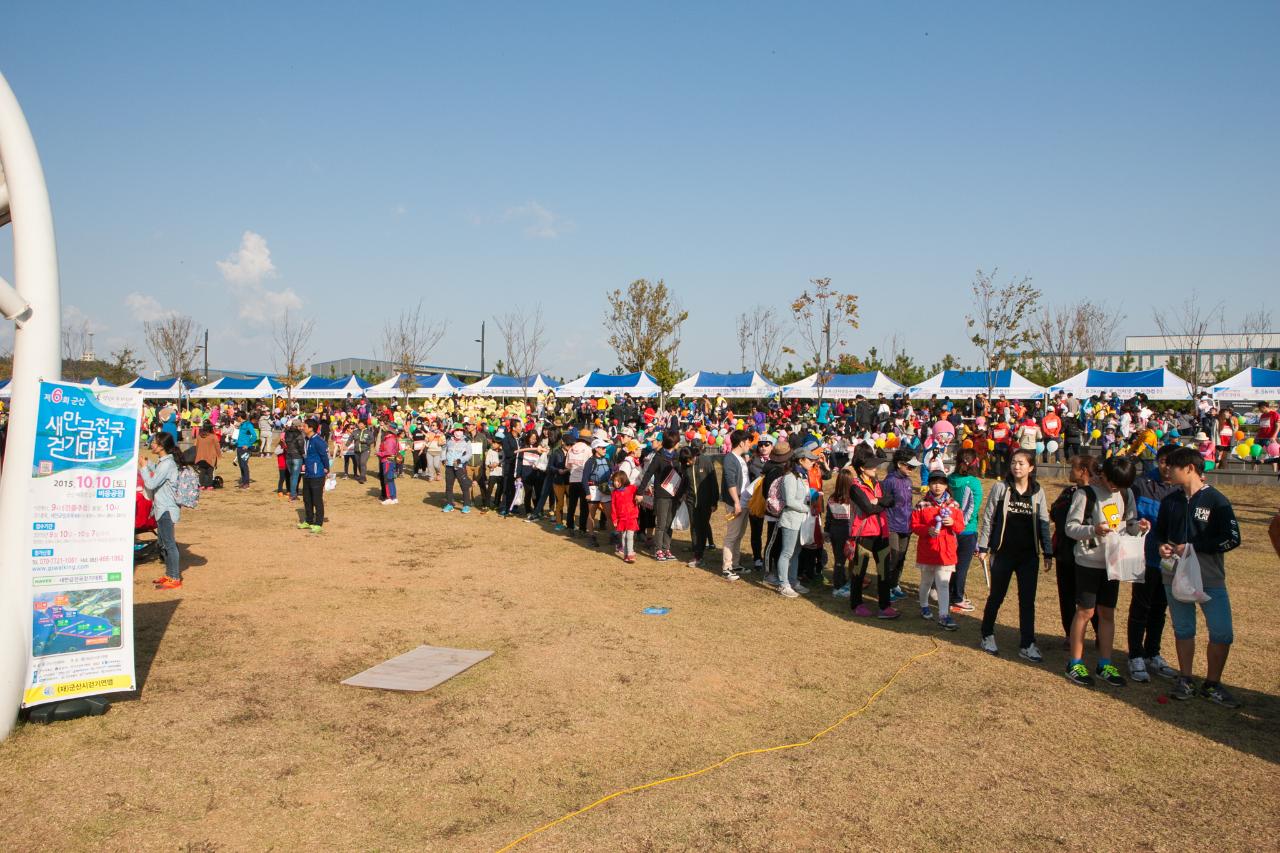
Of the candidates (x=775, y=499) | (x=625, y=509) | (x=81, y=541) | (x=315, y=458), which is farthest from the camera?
(x=315, y=458)

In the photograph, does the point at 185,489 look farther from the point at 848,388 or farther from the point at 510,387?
the point at 510,387

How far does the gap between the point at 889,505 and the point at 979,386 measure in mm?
21521

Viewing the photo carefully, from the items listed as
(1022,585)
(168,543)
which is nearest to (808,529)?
(1022,585)

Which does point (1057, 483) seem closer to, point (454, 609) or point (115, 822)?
point (454, 609)

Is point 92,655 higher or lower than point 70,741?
higher

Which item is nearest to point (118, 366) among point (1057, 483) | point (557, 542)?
point (557, 542)

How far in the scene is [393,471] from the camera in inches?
650

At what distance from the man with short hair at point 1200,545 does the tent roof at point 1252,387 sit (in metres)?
21.2

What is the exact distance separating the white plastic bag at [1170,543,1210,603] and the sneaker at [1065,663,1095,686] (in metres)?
0.92

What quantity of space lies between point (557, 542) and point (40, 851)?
8763 mm

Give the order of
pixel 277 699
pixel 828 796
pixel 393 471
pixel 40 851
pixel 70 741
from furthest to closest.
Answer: pixel 393 471 → pixel 277 699 → pixel 70 741 → pixel 828 796 → pixel 40 851

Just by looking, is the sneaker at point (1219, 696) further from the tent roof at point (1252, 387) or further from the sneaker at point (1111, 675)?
the tent roof at point (1252, 387)

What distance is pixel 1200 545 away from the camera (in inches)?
215

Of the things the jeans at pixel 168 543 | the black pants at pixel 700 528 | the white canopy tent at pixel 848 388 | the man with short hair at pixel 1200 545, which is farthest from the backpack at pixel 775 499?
the white canopy tent at pixel 848 388
